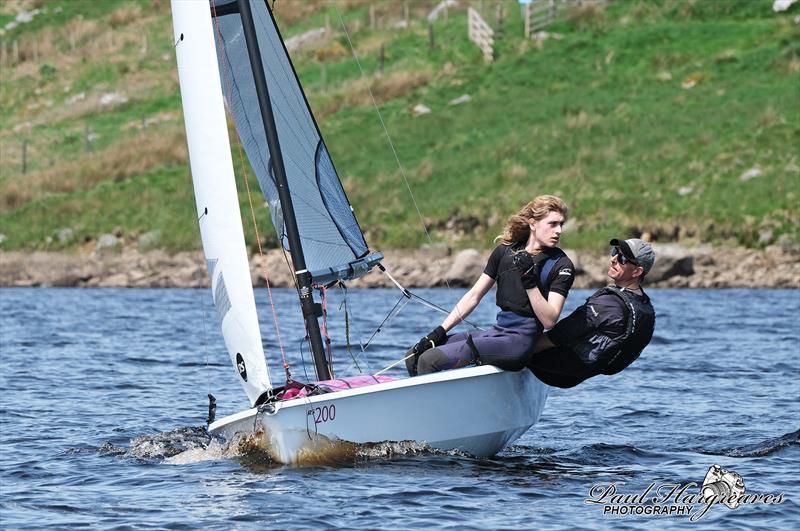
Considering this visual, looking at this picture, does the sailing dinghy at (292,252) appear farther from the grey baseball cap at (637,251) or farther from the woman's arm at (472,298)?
the grey baseball cap at (637,251)

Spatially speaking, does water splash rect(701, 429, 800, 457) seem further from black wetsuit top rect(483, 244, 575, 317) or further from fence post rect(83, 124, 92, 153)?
fence post rect(83, 124, 92, 153)

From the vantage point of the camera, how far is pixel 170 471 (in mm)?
11414

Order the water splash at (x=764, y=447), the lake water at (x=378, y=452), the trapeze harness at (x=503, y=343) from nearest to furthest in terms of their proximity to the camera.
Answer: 1. the lake water at (x=378, y=452)
2. the trapeze harness at (x=503, y=343)
3. the water splash at (x=764, y=447)

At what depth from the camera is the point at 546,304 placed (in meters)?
10.8

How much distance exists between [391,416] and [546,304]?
5.36 ft

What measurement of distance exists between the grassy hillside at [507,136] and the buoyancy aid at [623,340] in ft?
85.7

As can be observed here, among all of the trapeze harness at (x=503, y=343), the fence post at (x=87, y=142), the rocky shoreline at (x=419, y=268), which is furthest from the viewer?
the fence post at (x=87, y=142)

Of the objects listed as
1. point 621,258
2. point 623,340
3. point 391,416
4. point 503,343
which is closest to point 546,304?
point 503,343

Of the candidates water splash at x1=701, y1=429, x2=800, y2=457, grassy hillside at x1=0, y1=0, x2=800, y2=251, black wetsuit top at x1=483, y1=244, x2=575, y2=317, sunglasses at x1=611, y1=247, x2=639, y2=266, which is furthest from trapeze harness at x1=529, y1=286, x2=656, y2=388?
grassy hillside at x1=0, y1=0, x2=800, y2=251

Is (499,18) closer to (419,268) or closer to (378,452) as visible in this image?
(419,268)

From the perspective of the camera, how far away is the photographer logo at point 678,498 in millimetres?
9836

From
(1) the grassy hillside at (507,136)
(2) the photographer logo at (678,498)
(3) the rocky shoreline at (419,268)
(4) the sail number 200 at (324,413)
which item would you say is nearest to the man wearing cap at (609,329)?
(2) the photographer logo at (678,498)

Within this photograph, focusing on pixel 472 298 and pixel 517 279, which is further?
pixel 472 298

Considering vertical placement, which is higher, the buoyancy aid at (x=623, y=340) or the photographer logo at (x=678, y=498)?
the buoyancy aid at (x=623, y=340)
